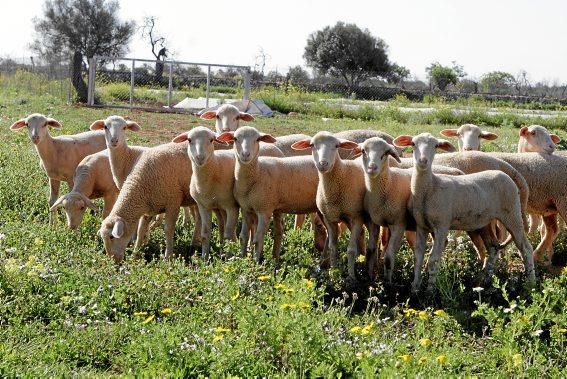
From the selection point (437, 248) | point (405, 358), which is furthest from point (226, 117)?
point (405, 358)

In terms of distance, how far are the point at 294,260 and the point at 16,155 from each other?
6.81m

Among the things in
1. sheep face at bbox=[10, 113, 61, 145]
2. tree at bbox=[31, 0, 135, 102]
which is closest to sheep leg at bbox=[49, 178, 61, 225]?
sheep face at bbox=[10, 113, 61, 145]

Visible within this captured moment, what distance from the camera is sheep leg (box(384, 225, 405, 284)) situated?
754cm

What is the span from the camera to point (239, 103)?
2678 cm

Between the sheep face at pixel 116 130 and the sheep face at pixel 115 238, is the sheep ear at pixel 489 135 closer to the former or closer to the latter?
the sheep face at pixel 116 130

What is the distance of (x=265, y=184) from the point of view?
8164 mm

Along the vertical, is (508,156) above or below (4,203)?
above

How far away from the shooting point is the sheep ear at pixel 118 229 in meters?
7.99

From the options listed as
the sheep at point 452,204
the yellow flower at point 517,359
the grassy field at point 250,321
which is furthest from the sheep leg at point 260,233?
the yellow flower at point 517,359

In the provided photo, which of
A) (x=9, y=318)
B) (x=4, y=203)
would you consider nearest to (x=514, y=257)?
(x=9, y=318)

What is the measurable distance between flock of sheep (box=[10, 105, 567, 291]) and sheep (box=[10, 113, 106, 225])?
40.5 inches

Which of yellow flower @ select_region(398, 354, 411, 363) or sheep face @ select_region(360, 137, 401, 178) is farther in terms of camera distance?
sheep face @ select_region(360, 137, 401, 178)

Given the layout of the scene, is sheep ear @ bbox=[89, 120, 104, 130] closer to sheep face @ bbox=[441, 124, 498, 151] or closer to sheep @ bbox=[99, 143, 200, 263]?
sheep @ bbox=[99, 143, 200, 263]

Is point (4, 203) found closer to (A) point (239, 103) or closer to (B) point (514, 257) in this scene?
(B) point (514, 257)
